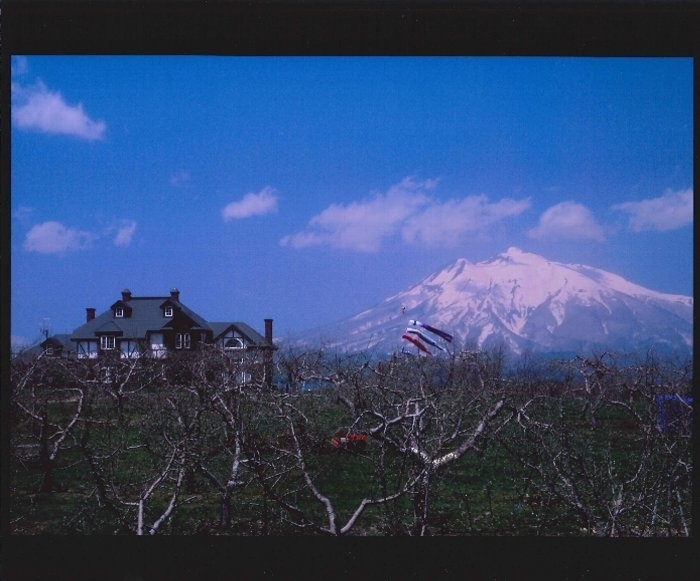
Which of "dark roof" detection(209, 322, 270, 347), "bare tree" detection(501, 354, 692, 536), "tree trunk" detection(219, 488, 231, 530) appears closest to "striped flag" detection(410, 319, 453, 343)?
"bare tree" detection(501, 354, 692, 536)

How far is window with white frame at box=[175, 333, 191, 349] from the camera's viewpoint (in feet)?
13.8

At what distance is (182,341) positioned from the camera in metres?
4.29

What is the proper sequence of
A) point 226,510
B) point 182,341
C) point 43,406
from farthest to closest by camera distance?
point 43,406 < point 182,341 < point 226,510

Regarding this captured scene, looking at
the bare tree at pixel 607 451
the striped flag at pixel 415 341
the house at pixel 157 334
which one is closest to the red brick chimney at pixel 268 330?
the house at pixel 157 334

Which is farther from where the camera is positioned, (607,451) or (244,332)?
(244,332)

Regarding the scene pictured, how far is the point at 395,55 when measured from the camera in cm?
289

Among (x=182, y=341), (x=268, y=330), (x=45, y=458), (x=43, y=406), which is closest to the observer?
(x=268, y=330)

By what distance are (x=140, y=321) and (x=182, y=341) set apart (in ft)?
1.12

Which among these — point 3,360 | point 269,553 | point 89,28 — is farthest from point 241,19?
point 269,553

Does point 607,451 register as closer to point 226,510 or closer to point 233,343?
point 226,510

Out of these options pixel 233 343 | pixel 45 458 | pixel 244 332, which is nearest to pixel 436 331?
pixel 244 332

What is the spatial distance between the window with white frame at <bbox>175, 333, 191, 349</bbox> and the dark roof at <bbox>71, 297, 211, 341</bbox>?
4.5 inches

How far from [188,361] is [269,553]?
71.3 inches

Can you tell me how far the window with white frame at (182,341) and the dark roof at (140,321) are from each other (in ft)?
0.38
